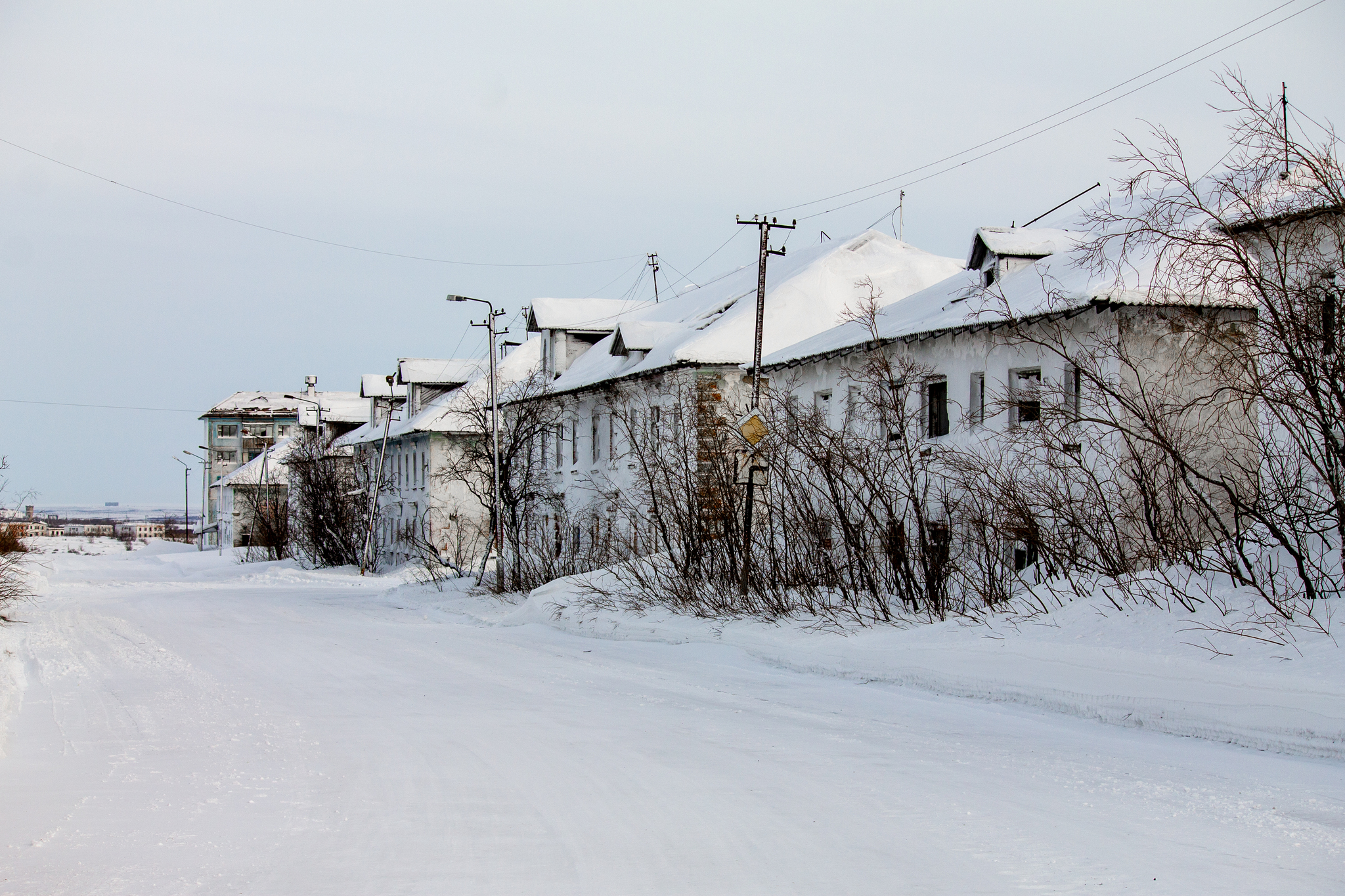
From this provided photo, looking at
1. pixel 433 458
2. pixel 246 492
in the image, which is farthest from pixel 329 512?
pixel 246 492

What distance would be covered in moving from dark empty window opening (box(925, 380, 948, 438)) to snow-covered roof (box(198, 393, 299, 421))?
102117 mm

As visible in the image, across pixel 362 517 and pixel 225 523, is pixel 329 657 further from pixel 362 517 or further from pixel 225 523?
pixel 225 523

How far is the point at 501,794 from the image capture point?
7383 mm

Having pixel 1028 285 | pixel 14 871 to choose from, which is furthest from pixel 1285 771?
pixel 1028 285

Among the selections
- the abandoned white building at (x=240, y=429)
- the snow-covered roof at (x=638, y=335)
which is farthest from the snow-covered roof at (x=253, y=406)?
the snow-covered roof at (x=638, y=335)

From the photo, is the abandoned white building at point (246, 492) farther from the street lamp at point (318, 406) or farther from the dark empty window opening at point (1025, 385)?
the dark empty window opening at point (1025, 385)

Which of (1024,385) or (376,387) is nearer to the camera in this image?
(1024,385)

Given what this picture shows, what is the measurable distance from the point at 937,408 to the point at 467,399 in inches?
1077

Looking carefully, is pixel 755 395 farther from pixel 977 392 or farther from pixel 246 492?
pixel 246 492

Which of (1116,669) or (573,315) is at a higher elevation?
(573,315)

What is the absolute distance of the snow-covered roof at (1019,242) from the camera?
23688 millimetres

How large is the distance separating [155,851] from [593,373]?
32774 mm

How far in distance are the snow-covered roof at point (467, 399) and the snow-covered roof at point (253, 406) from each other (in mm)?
69708

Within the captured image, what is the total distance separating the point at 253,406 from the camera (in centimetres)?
12000
